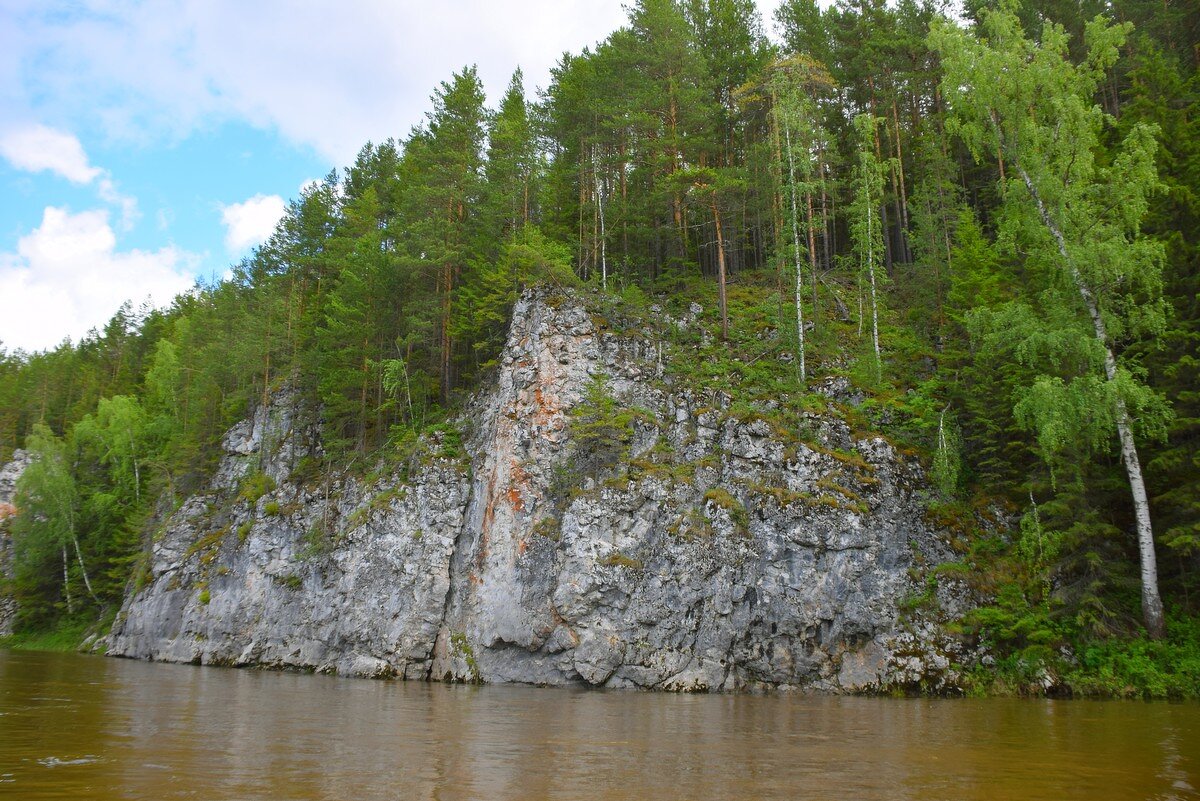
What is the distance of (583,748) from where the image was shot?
1027 cm

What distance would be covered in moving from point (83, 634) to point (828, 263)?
172 ft

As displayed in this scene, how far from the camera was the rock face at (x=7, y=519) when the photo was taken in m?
48.5

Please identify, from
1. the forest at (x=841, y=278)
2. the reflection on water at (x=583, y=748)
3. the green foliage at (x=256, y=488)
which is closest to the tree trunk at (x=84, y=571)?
the forest at (x=841, y=278)

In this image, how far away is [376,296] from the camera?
35969 mm

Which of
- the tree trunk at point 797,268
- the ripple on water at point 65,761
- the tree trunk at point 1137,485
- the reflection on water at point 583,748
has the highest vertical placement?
the tree trunk at point 797,268

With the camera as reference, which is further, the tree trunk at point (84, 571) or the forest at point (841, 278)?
the tree trunk at point (84, 571)

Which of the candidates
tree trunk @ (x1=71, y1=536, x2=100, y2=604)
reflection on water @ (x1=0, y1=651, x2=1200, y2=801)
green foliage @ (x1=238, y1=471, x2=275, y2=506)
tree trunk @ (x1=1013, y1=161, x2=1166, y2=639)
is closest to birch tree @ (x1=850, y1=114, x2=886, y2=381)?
tree trunk @ (x1=1013, y1=161, x2=1166, y2=639)

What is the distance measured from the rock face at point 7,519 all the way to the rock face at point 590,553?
81.4 ft

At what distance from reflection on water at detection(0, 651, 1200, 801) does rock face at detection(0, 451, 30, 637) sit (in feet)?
137

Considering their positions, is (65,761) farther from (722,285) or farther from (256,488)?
(256,488)

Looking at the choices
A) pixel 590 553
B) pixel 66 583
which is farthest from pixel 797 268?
pixel 66 583

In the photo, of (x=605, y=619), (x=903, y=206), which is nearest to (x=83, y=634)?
(x=605, y=619)

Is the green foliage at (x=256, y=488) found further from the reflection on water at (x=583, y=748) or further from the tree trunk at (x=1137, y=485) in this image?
the tree trunk at (x=1137, y=485)

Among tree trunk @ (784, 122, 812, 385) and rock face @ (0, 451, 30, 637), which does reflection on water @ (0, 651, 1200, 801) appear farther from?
rock face @ (0, 451, 30, 637)
